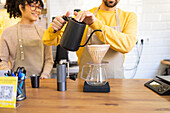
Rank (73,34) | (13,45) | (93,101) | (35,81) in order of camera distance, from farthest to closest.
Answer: (13,45) → (35,81) → (73,34) → (93,101)

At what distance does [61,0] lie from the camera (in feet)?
8.63

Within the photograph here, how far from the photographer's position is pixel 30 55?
183cm

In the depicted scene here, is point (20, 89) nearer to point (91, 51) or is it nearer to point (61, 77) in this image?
point (61, 77)

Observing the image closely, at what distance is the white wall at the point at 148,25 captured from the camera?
8.68 feet

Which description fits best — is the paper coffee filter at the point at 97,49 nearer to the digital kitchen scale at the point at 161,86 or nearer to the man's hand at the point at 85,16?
the man's hand at the point at 85,16

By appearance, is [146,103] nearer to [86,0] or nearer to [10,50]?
[10,50]

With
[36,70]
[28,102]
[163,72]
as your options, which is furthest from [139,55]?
[28,102]

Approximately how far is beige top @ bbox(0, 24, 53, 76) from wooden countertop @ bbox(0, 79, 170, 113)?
73 cm

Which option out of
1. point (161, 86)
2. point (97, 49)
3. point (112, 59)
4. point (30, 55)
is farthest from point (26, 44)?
point (161, 86)

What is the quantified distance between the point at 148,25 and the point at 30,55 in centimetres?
191

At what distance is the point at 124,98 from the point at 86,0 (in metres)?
2.10

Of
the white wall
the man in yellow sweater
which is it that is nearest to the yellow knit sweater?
the man in yellow sweater

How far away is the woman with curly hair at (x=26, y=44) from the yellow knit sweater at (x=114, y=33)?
41 cm

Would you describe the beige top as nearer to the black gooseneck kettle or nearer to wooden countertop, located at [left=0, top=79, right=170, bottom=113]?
wooden countertop, located at [left=0, top=79, right=170, bottom=113]
